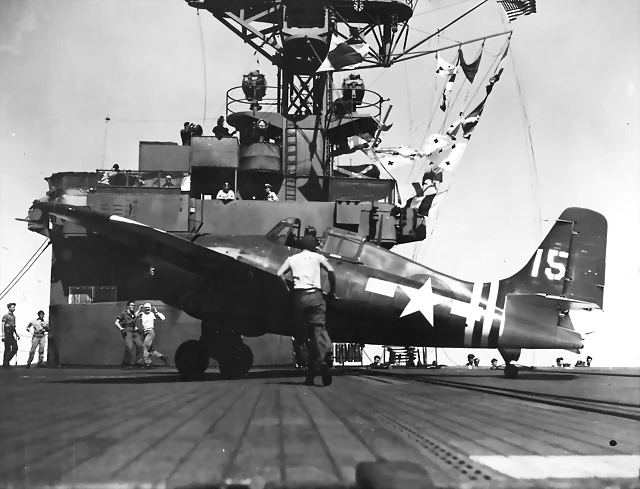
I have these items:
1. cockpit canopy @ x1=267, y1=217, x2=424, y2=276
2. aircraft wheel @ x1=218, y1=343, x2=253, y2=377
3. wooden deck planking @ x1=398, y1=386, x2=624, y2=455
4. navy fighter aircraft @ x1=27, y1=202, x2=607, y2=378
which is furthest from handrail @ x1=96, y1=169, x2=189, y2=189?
wooden deck planking @ x1=398, y1=386, x2=624, y2=455

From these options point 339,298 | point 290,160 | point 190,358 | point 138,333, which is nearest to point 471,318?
point 339,298

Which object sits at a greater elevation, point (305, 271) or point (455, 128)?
point (455, 128)

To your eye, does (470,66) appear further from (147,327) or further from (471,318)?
(147,327)

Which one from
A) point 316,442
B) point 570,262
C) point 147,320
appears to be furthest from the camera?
point 147,320

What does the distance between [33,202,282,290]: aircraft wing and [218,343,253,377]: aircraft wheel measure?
1.42 m

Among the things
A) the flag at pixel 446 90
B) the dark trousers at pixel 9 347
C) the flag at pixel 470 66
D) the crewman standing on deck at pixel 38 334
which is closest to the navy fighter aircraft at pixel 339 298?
the flag at pixel 446 90

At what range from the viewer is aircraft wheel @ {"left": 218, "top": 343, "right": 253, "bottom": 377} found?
30.9 ft

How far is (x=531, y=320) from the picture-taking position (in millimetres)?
8922

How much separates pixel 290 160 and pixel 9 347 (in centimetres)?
1027

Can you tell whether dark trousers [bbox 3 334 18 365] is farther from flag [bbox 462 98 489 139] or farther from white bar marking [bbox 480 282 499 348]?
flag [bbox 462 98 489 139]

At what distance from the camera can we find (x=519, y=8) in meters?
7.32

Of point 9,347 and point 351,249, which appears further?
point 9,347

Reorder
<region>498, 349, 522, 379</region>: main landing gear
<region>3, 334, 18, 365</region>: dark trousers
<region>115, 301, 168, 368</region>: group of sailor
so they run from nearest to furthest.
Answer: <region>498, 349, 522, 379</region>: main landing gear
<region>115, 301, 168, 368</region>: group of sailor
<region>3, 334, 18, 365</region>: dark trousers

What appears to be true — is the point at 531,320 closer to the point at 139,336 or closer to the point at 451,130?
the point at 451,130
